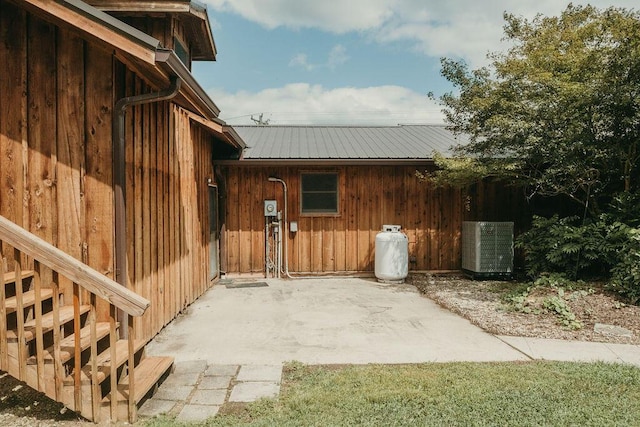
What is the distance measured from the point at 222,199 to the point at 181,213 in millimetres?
2470

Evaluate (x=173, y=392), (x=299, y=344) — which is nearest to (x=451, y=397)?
(x=299, y=344)

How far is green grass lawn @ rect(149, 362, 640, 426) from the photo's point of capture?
2.40 m

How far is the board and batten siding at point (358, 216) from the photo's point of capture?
25.7 feet

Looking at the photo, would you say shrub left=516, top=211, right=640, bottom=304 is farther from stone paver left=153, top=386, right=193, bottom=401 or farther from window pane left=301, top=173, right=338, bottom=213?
stone paver left=153, top=386, right=193, bottom=401

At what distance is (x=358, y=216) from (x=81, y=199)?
549 cm

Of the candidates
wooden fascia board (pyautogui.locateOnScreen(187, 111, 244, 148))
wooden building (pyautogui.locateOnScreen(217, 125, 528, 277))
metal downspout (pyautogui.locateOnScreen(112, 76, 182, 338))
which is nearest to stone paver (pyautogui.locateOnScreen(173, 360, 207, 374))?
metal downspout (pyautogui.locateOnScreen(112, 76, 182, 338))

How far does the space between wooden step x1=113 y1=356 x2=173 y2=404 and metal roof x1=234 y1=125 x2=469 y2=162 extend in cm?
489

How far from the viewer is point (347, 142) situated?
9195 mm

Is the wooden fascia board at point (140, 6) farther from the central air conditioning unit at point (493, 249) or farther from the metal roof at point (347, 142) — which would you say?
the central air conditioning unit at point (493, 249)

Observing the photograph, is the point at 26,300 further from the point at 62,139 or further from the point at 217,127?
the point at 217,127

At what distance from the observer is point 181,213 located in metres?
5.25

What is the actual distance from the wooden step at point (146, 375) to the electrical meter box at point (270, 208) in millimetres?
4700

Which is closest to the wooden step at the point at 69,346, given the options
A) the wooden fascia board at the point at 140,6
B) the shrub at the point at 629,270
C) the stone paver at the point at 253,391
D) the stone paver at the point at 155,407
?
the stone paver at the point at 155,407

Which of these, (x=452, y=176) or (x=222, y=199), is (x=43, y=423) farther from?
(x=452, y=176)
